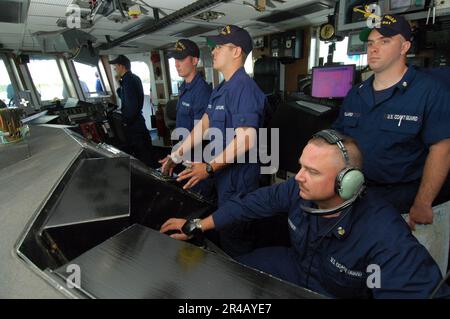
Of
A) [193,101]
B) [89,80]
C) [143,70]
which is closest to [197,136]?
[193,101]

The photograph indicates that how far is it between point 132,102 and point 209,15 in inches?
60.6

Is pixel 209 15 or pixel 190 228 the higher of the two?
pixel 209 15

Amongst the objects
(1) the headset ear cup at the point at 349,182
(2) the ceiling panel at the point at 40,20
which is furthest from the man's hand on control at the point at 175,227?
(2) the ceiling panel at the point at 40,20

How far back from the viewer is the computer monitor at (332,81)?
2215mm

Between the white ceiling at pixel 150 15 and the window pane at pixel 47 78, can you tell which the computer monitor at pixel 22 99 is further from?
the window pane at pixel 47 78

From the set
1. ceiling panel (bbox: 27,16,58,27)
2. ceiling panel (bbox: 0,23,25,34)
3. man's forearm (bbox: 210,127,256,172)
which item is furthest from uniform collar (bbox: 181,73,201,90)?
ceiling panel (bbox: 0,23,25,34)

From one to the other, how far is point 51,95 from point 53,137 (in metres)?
6.48

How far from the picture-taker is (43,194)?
2.77ft

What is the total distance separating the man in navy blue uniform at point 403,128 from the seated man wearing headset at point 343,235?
1.77 ft

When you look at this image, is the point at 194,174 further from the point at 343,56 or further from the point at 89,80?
the point at 89,80

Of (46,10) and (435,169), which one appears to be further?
(46,10)

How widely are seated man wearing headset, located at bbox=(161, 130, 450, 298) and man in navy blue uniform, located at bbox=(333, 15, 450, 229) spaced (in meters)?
0.54

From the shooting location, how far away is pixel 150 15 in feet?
11.8

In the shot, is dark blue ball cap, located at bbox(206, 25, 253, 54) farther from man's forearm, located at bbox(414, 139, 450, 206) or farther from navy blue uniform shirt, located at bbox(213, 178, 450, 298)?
man's forearm, located at bbox(414, 139, 450, 206)
